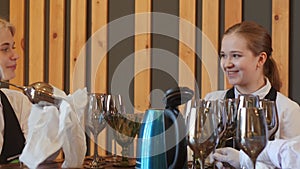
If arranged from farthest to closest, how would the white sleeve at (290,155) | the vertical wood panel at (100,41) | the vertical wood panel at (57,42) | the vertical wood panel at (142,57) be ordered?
Result: the vertical wood panel at (57,42)
the vertical wood panel at (100,41)
the vertical wood panel at (142,57)
the white sleeve at (290,155)

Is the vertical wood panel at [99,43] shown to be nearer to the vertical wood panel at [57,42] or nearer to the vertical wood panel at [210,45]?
the vertical wood panel at [57,42]

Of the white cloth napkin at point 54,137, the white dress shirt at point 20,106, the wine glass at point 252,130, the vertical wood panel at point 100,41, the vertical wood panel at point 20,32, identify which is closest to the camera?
the wine glass at point 252,130

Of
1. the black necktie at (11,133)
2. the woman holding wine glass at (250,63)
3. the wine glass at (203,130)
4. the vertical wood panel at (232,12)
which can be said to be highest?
the vertical wood panel at (232,12)

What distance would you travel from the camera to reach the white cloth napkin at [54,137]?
1533 millimetres

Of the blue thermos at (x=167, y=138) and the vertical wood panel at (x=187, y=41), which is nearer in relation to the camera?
the blue thermos at (x=167, y=138)

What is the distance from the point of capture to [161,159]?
1465mm

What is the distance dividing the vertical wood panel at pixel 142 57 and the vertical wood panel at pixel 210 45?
35 cm

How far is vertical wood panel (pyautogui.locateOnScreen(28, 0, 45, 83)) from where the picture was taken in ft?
10.9

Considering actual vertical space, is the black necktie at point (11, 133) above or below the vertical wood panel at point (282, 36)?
below

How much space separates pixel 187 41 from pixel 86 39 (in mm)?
681

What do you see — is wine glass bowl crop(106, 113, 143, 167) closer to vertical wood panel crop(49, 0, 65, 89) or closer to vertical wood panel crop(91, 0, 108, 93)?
vertical wood panel crop(91, 0, 108, 93)

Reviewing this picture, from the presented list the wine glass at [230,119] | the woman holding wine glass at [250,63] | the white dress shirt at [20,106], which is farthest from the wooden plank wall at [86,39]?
the wine glass at [230,119]

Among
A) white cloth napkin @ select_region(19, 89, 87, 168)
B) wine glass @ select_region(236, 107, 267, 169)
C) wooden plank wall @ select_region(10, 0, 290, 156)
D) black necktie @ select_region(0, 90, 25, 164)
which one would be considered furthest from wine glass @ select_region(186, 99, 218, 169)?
wooden plank wall @ select_region(10, 0, 290, 156)

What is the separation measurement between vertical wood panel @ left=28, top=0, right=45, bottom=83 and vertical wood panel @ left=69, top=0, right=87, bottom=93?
0.77 feet
